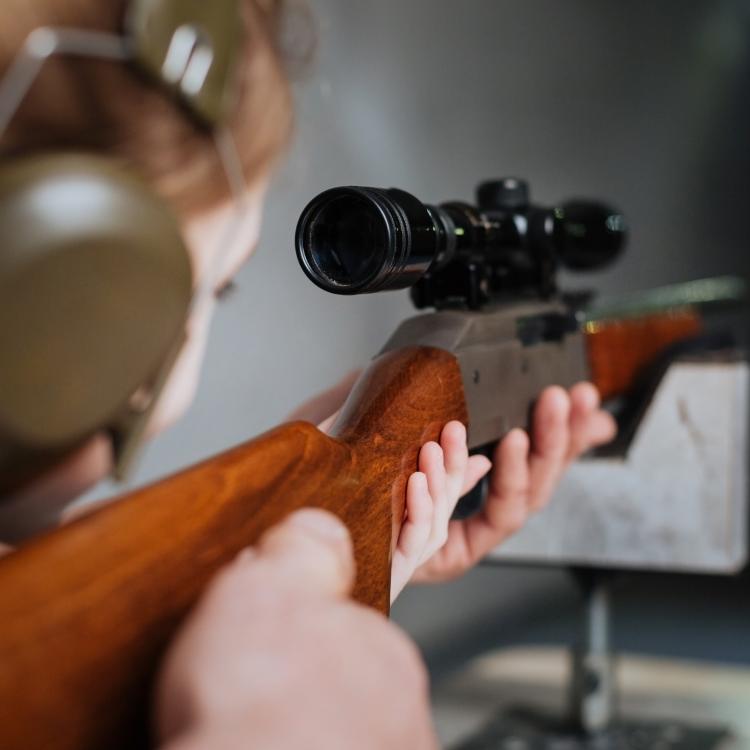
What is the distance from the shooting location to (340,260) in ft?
1.66

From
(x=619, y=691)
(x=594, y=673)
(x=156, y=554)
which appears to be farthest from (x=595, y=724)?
(x=156, y=554)

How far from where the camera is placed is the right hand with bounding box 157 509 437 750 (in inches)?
10.9

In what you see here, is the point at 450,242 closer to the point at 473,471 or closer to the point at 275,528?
the point at 473,471

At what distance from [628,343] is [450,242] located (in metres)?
0.51

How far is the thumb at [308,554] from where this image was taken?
0.32 m

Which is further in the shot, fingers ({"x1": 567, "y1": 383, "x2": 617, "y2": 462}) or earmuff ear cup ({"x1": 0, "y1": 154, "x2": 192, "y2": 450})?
fingers ({"x1": 567, "y1": 383, "x2": 617, "y2": 462})

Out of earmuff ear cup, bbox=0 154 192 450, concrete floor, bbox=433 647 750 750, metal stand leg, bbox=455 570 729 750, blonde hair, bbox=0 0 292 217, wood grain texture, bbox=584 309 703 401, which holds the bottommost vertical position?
concrete floor, bbox=433 647 750 750

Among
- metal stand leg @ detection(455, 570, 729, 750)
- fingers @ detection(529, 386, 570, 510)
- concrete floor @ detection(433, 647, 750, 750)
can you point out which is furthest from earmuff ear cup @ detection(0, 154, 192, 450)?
concrete floor @ detection(433, 647, 750, 750)

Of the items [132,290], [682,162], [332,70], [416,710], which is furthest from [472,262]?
[682,162]

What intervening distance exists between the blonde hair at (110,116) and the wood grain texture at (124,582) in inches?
7.0

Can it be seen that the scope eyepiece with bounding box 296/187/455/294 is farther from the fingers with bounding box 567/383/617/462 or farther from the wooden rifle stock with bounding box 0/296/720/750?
the fingers with bounding box 567/383/617/462

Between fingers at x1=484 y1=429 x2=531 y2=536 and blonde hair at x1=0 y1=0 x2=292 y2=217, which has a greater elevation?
blonde hair at x1=0 y1=0 x2=292 y2=217

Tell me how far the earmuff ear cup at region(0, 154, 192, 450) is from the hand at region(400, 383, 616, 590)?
0.63 ft

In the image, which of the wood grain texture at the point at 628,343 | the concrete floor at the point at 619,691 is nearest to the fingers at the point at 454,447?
the wood grain texture at the point at 628,343
